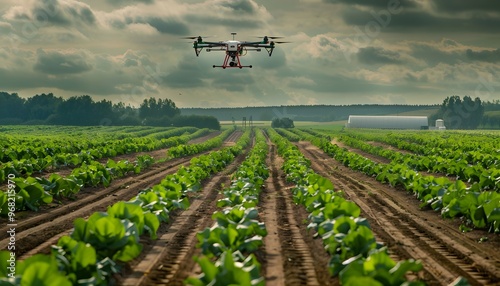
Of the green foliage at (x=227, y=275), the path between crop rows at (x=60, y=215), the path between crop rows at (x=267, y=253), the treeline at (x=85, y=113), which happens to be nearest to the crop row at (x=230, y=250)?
the green foliage at (x=227, y=275)

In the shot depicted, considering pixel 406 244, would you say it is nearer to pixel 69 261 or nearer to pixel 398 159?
pixel 69 261

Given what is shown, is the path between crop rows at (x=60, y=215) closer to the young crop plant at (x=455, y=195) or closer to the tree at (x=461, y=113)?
the young crop plant at (x=455, y=195)

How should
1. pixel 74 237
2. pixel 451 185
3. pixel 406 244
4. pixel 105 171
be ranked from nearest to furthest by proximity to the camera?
1. pixel 74 237
2. pixel 406 244
3. pixel 451 185
4. pixel 105 171

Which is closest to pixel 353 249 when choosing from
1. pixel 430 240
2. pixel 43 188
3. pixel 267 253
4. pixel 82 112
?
pixel 267 253

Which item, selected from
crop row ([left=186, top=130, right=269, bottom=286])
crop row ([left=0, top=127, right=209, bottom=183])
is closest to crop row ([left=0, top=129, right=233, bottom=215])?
crop row ([left=0, top=127, right=209, bottom=183])

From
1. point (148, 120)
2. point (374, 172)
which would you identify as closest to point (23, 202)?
point (374, 172)

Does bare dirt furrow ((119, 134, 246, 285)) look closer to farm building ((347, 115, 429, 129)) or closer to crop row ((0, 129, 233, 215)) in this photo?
crop row ((0, 129, 233, 215))
